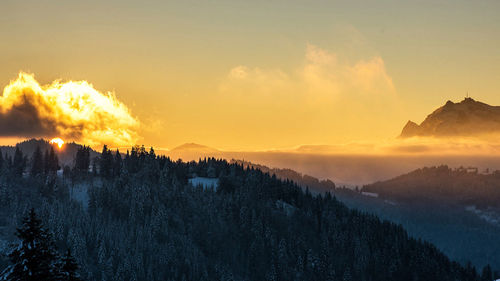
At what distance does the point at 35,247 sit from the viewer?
4556 cm

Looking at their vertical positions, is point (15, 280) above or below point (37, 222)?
below

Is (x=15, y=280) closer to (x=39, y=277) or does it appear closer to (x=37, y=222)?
(x=39, y=277)

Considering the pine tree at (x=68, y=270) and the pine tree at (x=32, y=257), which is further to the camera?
the pine tree at (x=68, y=270)

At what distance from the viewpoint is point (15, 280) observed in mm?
45125

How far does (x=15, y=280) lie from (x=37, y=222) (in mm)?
4383

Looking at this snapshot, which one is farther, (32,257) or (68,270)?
(68,270)

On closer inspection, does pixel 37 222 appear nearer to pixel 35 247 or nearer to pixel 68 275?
pixel 35 247

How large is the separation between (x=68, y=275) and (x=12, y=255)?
180 inches

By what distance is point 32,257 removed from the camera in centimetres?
4553

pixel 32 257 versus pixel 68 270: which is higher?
pixel 32 257

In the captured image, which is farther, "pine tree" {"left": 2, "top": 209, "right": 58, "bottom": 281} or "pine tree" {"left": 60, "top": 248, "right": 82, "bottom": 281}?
"pine tree" {"left": 60, "top": 248, "right": 82, "bottom": 281}

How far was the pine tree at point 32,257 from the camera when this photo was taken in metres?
45.0

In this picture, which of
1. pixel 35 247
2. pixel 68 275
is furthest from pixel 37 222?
pixel 68 275

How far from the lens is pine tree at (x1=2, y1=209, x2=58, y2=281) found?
45.0 meters
